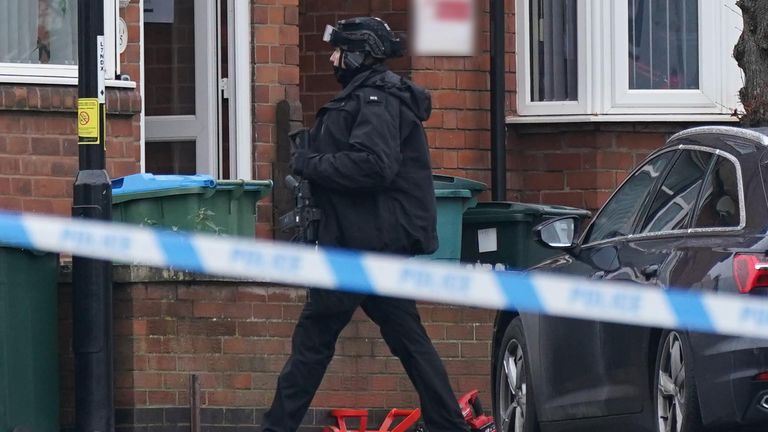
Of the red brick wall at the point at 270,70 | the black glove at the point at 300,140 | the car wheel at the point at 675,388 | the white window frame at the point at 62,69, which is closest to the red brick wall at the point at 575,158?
the red brick wall at the point at 270,70

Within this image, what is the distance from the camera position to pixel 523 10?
13.3m

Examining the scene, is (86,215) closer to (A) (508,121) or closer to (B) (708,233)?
(B) (708,233)

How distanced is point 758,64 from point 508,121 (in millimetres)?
3971

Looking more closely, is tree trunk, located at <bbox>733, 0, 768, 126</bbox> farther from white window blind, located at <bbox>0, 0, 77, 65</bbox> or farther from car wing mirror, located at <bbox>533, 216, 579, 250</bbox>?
white window blind, located at <bbox>0, 0, 77, 65</bbox>

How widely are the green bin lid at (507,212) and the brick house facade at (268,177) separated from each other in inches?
44.3

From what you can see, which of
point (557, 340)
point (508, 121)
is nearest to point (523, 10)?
point (508, 121)

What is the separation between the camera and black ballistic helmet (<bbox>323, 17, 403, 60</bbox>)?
8297 mm

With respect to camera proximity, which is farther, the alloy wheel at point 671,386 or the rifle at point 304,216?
the rifle at point 304,216

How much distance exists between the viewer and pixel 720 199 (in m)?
6.66

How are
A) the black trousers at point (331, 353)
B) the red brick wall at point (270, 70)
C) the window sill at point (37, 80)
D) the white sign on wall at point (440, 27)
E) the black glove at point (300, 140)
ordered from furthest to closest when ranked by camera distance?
the white sign on wall at point (440, 27), the red brick wall at point (270, 70), the window sill at point (37, 80), the black glove at point (300, 140), the black trousers at point (331, 353)

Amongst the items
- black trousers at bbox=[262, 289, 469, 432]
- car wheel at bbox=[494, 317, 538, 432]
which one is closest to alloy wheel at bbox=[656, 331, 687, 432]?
car wheel at bbox=[494, 317, 538, 432]

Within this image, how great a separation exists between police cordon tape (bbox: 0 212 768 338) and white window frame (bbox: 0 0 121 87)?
214 cm

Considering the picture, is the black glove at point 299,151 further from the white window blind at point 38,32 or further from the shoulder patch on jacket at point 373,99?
the white window blind at point 38,32

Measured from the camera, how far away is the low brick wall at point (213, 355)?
31.5 ft
